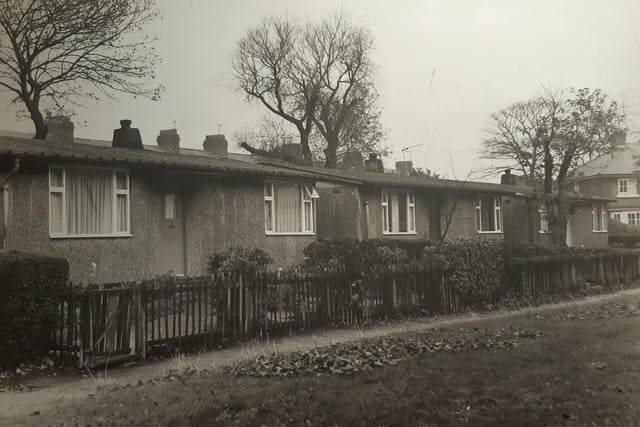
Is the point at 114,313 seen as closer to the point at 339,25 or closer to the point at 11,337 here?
the point at 11,337

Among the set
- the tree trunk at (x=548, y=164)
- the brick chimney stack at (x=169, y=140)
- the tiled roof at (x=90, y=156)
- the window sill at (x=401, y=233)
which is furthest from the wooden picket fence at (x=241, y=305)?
the brick chimney stack at (x=169, y=140)

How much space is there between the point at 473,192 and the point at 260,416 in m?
25.3

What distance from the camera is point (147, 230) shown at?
15.7 metres

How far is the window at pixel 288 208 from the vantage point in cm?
1908

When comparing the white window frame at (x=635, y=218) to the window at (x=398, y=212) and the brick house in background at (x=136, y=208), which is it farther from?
the brick house in background at (x=136, y=208)

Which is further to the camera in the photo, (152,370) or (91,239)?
(91,239)

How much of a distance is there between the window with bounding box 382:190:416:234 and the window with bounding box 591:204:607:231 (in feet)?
56.1

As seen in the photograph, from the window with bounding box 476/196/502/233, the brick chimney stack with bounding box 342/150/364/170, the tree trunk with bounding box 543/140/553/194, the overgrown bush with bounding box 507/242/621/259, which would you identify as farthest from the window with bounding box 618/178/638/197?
the overgrown bush with bounding box 507/242/621/259

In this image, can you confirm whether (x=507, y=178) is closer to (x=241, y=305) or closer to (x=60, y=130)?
(x=60, y=130)

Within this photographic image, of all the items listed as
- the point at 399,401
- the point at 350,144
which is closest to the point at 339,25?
the point at 350,144

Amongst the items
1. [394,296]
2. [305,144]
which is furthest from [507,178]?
[394,296]

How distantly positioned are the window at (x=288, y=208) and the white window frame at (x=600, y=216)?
2413cm

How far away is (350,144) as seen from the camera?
4738 centimetres

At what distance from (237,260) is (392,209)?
12764 millimetres
